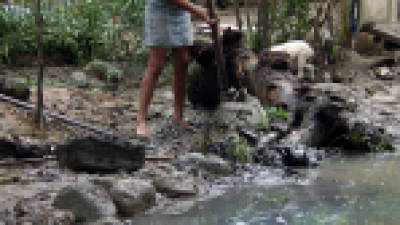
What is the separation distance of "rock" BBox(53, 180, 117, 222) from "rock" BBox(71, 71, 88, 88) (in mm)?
4135

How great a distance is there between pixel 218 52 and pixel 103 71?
2.70 m

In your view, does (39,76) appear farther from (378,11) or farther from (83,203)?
(378,11)

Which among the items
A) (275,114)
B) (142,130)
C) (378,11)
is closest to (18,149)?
(142,130)

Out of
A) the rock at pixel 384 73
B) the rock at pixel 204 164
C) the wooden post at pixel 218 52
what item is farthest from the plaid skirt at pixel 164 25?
the rock at pixel 384 73

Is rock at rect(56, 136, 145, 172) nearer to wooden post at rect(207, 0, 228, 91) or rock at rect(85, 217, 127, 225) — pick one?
rock at rect(85, 217, 127, 225)

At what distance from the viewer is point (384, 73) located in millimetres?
9727

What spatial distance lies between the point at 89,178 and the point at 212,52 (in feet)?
7.76

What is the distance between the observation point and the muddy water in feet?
14.9

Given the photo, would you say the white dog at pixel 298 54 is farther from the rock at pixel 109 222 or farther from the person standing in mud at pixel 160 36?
the rock at pixel 109 222

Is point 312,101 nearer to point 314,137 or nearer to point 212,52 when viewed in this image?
point 314,137

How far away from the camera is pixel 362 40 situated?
10.9m

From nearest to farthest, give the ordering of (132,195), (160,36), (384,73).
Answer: (132,195) → (160,36) → (384,73)

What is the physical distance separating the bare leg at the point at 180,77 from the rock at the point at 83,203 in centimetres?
224

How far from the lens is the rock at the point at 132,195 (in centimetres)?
455
